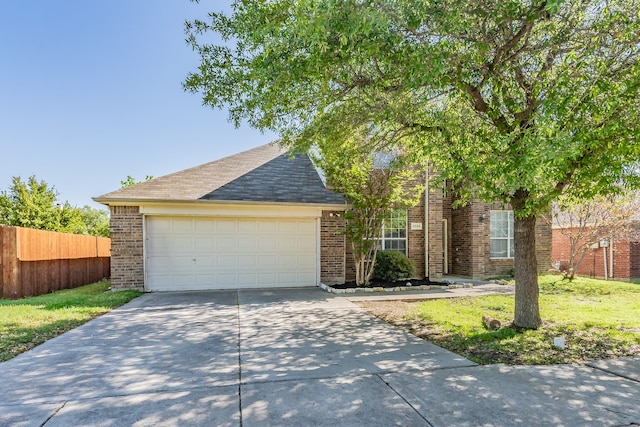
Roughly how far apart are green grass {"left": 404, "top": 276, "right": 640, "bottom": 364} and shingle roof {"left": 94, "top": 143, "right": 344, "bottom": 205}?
5.11 m

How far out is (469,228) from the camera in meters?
13.6

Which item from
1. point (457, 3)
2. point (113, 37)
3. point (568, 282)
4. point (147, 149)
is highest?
point (113, 37)

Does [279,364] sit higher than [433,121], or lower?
lower

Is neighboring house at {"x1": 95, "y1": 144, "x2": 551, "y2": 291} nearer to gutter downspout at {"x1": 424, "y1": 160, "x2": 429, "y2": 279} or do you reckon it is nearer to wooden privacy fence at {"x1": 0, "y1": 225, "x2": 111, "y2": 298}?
gutter downspout at {"x1": 424, "y1": 160, "x2": 429, "y2": 279}

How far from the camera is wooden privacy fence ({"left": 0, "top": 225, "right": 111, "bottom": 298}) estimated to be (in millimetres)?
9289

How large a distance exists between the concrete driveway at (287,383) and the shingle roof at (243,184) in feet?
15.9

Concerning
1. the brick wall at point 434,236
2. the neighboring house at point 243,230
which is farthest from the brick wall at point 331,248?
the brick wall at point 434,236

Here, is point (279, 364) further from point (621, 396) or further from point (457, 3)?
point (457, 3)

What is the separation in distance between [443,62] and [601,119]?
209 centimetres

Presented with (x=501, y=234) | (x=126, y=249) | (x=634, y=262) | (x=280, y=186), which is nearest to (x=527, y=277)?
(x=280, y=186)

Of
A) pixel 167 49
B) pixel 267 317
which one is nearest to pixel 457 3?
pixel 267 317

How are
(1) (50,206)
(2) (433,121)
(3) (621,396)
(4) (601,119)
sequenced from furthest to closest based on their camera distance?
(1) (50,206)
(2) (433,121)
(4) (601,119)
(3) (621,396)

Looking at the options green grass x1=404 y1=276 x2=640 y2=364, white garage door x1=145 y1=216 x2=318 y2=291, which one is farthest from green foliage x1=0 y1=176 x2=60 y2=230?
green grass x1=404 y1=276 x2=640 y2=364

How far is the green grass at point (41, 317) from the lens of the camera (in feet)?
17.2
